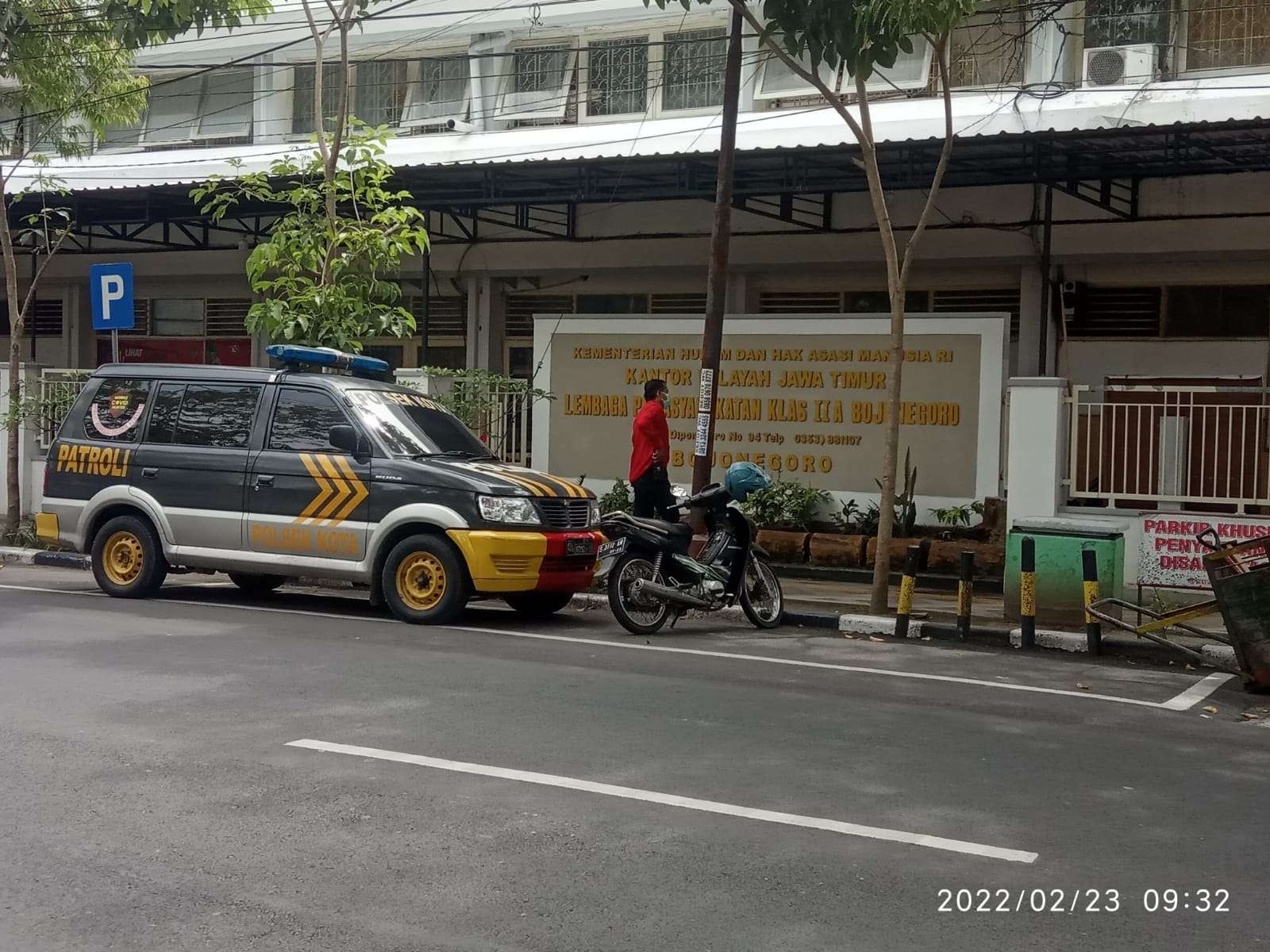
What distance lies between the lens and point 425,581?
1114 cm

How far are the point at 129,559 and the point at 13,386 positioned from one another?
270 inches

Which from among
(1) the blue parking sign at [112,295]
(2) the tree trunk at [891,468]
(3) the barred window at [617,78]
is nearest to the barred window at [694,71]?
(3) the barred window at [617,78]

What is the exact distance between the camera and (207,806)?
561cm

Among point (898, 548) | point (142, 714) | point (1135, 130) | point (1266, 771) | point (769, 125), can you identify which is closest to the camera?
point (1266, 771)

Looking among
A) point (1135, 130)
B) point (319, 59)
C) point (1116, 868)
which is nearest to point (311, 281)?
point (319, 59)

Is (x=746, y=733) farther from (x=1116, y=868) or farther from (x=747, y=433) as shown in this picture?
(x=747, y=433)

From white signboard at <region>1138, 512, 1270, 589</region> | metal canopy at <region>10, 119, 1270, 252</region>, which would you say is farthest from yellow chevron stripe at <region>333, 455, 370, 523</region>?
white signboard at <region>1138, 512, 1270, 589</region>

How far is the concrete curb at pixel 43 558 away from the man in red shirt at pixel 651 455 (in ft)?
20.0

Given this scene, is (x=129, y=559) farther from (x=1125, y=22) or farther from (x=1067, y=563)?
(x=1125, y=22)

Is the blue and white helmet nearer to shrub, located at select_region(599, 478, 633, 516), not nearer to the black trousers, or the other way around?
the black trousers

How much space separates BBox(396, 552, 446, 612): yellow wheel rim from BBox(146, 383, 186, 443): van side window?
2630 millimetres

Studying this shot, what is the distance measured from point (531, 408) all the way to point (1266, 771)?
11800mm

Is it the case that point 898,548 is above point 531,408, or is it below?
below
